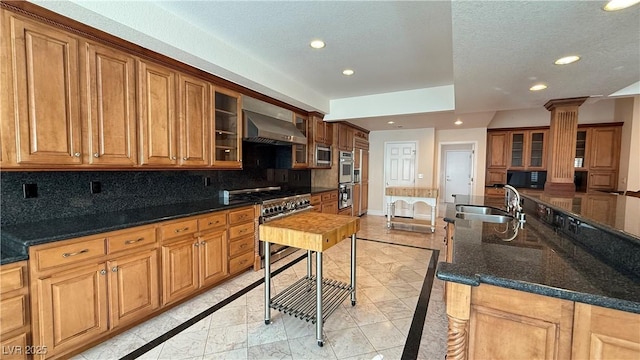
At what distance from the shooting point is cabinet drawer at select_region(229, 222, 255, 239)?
288cm

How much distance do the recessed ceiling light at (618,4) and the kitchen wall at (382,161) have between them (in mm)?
5183

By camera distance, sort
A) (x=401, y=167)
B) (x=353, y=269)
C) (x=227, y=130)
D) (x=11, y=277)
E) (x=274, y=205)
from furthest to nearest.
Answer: (x=401, y=167)
(x=274, y=205)
(x=227, y=130)
(x=353, y=269)
(x=11, y=277)

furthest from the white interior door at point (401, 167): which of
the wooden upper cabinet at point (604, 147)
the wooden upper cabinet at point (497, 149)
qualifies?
the wooden upper cabinet at point (604, 147)

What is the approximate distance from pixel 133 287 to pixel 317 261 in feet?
4.68

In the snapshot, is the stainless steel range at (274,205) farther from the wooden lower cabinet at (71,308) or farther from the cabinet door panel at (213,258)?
the wooden lower cabinet at (71,308)

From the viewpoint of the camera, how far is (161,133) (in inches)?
93.6

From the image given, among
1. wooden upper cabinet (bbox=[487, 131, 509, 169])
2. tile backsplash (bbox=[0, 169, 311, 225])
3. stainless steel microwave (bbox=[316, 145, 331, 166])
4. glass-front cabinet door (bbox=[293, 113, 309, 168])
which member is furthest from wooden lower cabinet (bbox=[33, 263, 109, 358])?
wooden upper cabinet (bbox=[487, 131, 509, 169])

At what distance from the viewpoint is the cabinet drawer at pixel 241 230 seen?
113 inches

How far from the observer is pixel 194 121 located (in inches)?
105

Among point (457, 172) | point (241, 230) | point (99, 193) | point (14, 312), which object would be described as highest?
point (457, 172)

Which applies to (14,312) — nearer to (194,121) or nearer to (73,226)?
(73,226)

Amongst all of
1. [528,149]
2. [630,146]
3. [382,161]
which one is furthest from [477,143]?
[630,146]

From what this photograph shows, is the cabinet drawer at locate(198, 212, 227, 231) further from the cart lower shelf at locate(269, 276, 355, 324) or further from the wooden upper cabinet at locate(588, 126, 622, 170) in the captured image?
the wooden upper cabinet at locate(588, 126, 622, 170)

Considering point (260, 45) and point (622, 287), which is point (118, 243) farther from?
point (622, 287)
